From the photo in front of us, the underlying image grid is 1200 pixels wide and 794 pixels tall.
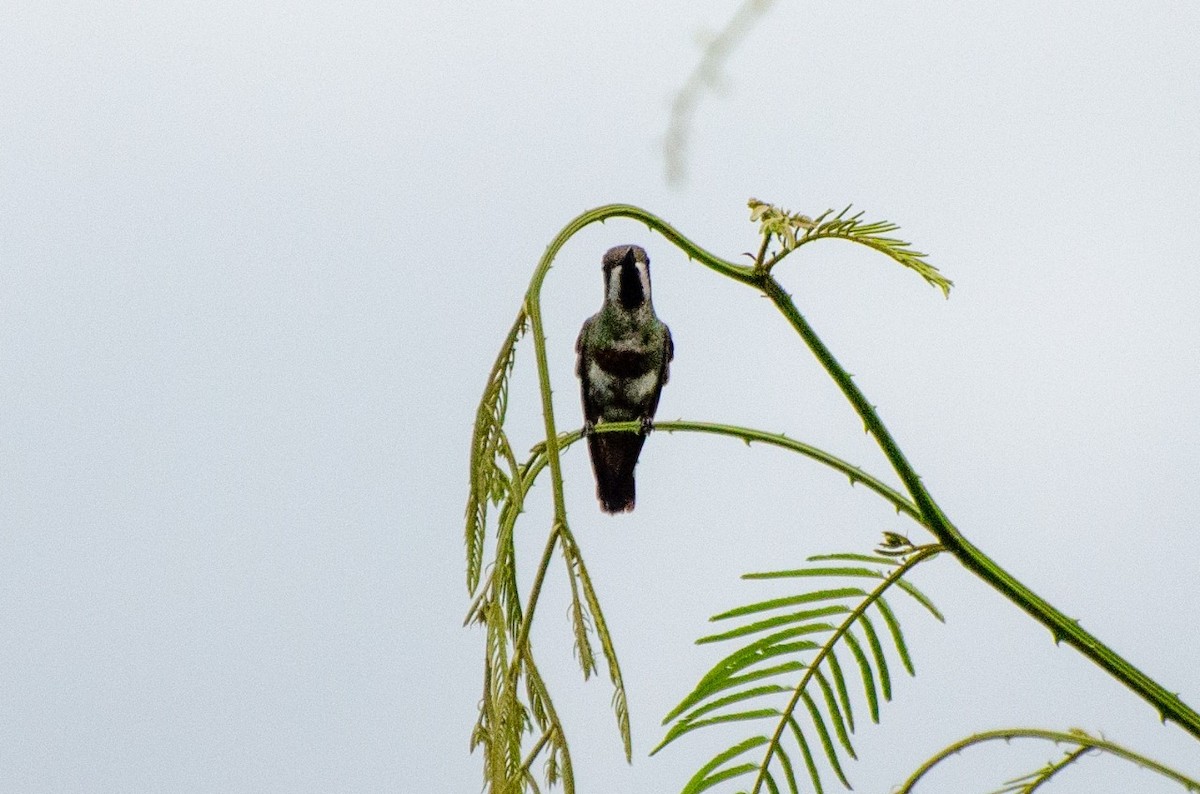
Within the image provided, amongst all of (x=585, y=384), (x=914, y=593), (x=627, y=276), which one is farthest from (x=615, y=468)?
(x=914, y=593)

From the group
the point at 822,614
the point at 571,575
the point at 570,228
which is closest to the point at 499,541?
the point at 571,575

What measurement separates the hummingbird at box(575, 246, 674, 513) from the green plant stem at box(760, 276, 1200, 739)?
4861mm

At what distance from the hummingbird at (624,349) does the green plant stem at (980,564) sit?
191 inches

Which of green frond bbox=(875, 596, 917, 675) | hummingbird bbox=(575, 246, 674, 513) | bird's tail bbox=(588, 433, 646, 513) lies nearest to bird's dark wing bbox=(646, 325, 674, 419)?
hummingbird bbox=(575, 246, 674, 513)

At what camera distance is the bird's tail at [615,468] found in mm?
7211

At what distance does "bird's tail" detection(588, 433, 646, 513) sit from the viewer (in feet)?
23.7

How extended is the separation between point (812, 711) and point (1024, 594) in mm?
333

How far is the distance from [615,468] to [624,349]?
869 mm

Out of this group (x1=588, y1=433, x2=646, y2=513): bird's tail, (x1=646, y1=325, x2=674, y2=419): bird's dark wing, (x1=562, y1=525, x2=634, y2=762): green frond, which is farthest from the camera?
(x1=588, y1=433, x2=646, y2=513): bird's tail

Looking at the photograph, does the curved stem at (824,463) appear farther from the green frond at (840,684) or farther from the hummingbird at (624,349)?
the hummingbird at (624,349)

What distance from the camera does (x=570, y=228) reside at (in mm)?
1575

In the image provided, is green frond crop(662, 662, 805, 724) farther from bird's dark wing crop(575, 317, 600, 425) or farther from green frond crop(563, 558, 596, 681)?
bird's dark wing crop(575, 317, 600, 425)

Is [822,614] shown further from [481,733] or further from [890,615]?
[481,733]

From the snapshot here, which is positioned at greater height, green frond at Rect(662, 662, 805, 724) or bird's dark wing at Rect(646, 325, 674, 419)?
bird's dark wing at Rect(646, 325, 674, 419)
